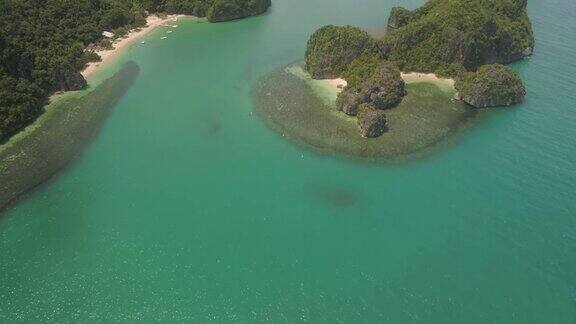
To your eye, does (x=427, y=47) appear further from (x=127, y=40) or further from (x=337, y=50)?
(x=127, y=40)

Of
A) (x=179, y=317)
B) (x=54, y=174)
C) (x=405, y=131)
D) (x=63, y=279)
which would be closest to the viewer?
(x=179, y=317)

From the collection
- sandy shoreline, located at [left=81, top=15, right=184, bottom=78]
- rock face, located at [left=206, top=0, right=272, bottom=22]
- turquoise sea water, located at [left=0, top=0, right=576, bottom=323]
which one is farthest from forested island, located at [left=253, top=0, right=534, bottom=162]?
sandy shoreline, located at [left=81, top=15, right=184, bottom=78]

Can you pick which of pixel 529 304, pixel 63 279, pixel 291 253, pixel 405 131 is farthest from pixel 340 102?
pixel 63 279

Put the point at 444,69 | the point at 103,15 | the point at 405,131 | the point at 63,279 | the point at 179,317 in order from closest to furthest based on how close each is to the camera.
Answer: the point at 179,317 → the point at 63,279 → the point at 405,131 → the point at 444,69 → the point at 103,15

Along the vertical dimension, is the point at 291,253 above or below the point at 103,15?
below

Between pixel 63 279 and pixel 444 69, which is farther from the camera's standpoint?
pixel 444 69

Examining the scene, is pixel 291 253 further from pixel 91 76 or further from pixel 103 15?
pixel 103 15

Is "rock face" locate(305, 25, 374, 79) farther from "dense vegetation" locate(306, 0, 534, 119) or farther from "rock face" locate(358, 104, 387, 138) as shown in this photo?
"rock face" locate(358, 104, 387, 138)

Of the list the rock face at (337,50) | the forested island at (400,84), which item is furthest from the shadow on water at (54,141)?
the rock face at (337,50)

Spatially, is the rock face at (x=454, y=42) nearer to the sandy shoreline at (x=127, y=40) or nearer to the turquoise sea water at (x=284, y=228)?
the turquoise sea water at (x=284, y=228)
